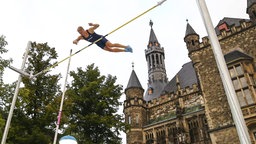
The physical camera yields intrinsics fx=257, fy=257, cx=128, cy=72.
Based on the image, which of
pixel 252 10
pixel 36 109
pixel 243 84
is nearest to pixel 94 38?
pixel 36 109

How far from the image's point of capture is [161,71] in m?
39.2

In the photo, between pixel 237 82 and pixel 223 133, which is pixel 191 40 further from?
pixel 223 133

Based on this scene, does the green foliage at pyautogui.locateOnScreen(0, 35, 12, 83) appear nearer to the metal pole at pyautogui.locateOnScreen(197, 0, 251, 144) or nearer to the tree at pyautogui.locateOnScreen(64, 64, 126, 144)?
the tree at pyautogui.locateOnScreen(64, 64, 126, 144)

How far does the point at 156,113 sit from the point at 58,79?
15.7 meters

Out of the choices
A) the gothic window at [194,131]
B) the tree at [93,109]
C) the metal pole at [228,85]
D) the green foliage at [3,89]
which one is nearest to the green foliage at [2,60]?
the green foliage at [3,89]

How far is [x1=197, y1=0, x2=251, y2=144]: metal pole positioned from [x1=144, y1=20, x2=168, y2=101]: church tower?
2827cm

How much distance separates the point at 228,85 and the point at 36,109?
33.5ft

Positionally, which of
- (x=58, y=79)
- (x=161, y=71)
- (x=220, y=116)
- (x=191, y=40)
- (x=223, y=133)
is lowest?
(x=223, y=133)

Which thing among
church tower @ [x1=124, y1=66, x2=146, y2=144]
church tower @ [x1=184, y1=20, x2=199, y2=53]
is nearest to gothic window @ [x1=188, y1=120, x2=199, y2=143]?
church tower @ [x1=124, y1=66, x2=146, y2=144]

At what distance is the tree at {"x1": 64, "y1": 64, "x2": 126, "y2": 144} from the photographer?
553 inches

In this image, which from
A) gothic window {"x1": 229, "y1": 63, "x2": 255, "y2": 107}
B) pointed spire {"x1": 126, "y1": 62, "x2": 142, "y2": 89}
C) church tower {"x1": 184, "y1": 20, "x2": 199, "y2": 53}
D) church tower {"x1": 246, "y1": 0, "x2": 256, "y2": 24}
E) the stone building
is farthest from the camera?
pointed spire {"x1": 126, "y1": 62, "x2": 142, "y2": 89}

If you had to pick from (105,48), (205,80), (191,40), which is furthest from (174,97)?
(105,48)

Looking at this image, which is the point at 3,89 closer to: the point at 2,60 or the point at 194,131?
the point at 2,60

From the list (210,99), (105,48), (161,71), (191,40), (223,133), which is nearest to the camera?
(105,48)
